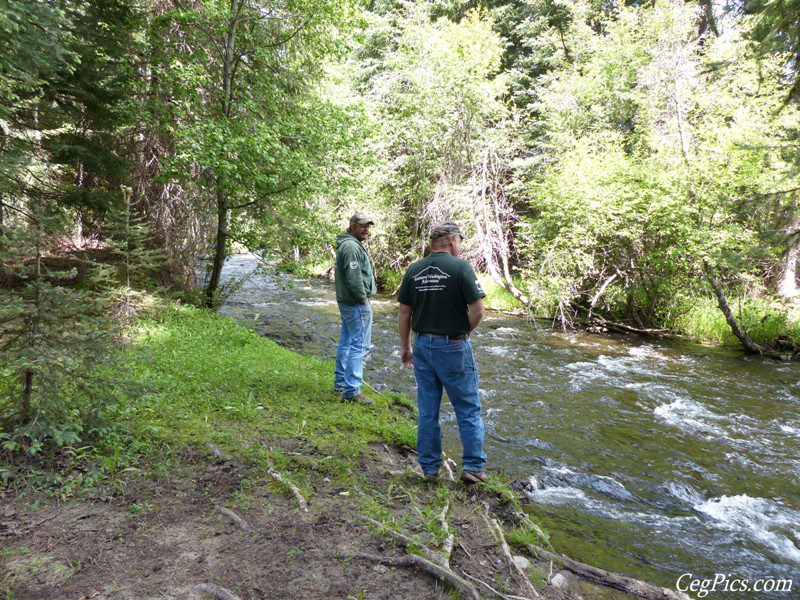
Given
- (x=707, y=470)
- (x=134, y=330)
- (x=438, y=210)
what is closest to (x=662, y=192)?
(x=438, y=210)

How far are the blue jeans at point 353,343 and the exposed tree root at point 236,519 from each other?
9.40 ft

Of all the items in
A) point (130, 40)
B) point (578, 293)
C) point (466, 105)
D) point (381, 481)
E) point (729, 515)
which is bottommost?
point (729, 515)

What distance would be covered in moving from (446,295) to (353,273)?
1908 mm

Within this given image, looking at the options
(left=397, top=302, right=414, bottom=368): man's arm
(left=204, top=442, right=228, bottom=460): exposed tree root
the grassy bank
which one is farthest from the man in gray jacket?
(left=204, top=442, right=228, bottom=460): exposed tree root

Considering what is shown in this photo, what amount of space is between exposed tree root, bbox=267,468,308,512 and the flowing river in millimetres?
2368

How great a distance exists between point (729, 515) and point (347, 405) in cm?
451

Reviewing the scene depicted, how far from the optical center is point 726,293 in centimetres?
1305

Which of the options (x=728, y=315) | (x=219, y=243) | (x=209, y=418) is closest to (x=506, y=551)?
(x=209, y=418)

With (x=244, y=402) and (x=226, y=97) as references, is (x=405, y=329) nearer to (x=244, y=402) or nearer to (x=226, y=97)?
(x=244, y=402)

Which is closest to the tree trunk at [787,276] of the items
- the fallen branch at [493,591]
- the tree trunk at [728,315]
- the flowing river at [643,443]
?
the tree trunk at [728,315]

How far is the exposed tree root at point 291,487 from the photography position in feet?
11.7

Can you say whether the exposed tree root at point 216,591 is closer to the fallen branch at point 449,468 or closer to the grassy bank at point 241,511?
the grassy bank at point 241,511

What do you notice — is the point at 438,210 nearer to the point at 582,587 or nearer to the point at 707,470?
the point at 707,470

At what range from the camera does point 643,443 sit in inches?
269
